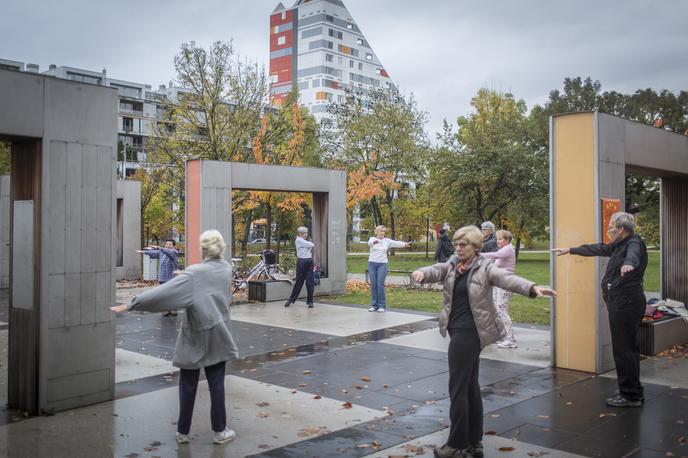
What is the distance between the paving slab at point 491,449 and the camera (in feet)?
17.3

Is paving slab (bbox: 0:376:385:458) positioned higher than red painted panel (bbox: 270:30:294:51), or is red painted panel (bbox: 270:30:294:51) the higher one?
red painted panel (bbox: 270:30:294:51)

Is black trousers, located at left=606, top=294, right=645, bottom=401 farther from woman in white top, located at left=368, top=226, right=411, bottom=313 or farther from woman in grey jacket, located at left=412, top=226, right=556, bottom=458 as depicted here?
woman in white top, located at left=368, top=226, right=411, bottom=313

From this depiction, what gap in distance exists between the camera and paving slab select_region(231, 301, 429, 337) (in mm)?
12031

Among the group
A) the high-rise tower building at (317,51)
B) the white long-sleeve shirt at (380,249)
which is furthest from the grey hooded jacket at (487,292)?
the high-rise tower building at (317,51)

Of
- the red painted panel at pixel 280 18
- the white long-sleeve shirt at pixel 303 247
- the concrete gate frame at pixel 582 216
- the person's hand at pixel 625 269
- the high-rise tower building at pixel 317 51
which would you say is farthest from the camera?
the red painted panel at pixel 280 18

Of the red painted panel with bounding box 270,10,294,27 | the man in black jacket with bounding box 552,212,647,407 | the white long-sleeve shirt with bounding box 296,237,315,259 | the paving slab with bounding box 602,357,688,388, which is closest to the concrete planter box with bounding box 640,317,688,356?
the paving slab with bounding box 602,357,688,388

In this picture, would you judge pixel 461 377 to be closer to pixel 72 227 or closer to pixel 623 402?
pixel 623 402

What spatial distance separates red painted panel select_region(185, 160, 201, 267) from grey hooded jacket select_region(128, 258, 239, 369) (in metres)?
9.70

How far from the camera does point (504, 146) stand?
35844 mm

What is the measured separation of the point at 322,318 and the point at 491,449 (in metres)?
7.98

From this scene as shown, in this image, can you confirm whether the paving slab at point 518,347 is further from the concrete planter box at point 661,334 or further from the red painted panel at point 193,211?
the red painted panel at point 193,211

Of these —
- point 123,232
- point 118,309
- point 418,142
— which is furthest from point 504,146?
point 118,309

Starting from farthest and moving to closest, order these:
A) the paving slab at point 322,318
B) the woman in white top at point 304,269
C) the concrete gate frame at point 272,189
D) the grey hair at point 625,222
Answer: the concrete gate frame at point 272,189
the woman in white top at point 304,269
the paving slab at point 322,318
the grey hair at point 625,222

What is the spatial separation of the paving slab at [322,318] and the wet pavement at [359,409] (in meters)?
1.40
